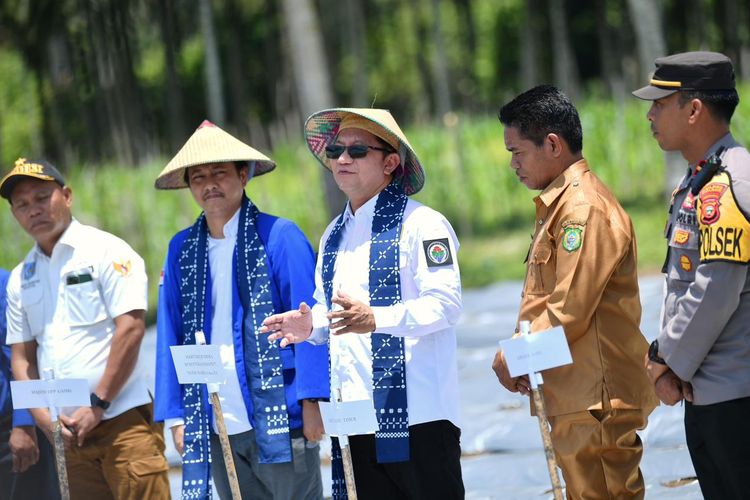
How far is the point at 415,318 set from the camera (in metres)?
3.59

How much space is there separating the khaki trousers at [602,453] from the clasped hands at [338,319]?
69cm

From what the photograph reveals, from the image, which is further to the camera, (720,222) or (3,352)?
(3,352)

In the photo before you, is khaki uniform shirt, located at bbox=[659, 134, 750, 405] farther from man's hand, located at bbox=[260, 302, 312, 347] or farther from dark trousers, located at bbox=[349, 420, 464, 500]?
man's hand, located at bbox=[260, 302, 312, 347]

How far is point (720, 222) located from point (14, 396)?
2.58 metres

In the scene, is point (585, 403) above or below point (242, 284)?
below

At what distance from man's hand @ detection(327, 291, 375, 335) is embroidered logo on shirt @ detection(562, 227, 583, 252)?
62 centimetres

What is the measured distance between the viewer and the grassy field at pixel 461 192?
47.6 ft

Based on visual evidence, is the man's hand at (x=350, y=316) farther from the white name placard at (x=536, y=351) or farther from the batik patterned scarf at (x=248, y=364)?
the batik patterned scarf at (x=248, y=364)

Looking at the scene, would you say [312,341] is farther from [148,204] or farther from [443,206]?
[148,204]

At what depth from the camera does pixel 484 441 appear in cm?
614

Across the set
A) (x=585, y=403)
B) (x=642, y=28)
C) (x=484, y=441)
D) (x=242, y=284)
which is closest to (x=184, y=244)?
(x=242, y=284)

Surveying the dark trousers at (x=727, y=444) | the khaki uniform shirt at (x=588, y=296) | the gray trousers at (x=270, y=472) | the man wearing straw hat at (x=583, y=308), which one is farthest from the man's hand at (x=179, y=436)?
the dark trousers at (x=727, y=444)

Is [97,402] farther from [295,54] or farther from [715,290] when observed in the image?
[295,54]

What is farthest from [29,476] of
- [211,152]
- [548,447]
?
[548,447]
